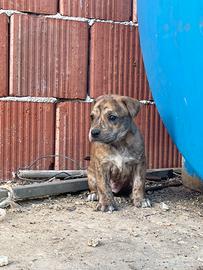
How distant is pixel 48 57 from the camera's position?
418 centimetres

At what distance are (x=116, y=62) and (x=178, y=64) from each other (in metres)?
1.44

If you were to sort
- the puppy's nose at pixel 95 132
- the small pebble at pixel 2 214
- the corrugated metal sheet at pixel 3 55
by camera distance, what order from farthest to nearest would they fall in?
the corrugated metal sheet at pixel 3 55, the puppy's nose at pixel 95 132, the small pebble at pixel 2 214

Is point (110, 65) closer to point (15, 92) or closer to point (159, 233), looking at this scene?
point (15, 92)

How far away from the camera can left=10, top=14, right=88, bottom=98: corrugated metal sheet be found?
13.4ft

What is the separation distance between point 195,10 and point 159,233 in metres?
1.18

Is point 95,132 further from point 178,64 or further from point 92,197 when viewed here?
point 178,64

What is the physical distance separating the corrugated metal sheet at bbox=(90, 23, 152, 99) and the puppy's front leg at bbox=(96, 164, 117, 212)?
94 cm

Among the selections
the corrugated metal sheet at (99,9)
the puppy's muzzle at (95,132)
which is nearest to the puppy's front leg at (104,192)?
the puppy's muzzle at (95,132)

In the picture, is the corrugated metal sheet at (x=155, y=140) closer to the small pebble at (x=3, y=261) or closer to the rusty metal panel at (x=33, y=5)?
the rusty metal panel at (x=33, y=5)

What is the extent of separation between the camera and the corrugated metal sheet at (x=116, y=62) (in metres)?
4.29

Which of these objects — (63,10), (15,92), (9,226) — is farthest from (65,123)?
(9,226)

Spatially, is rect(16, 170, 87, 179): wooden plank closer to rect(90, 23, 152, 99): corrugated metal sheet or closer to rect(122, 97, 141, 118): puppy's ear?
rect(90, 23, 152, 99): corrugated metal sheet

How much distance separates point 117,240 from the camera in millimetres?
2744

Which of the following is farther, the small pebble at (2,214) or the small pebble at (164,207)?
the small pebble at (164,207)
